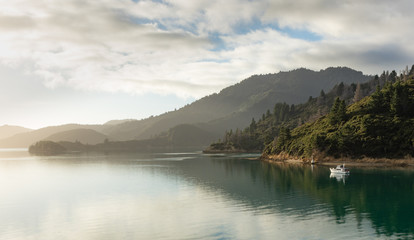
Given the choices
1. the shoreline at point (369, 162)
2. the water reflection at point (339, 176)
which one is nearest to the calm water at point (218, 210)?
the water reflection at point (339, 176)

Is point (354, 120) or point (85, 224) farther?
point (354, 120)

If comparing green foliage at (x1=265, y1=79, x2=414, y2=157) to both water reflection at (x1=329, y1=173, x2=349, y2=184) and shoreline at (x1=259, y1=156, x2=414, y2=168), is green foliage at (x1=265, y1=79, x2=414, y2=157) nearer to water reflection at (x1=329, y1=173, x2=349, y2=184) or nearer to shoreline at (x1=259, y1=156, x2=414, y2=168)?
shoreline at (x1=259, y1=156, x2=414, y2=168)

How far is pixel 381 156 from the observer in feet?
500

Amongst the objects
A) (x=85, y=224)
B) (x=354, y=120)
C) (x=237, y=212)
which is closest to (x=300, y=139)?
(x=354, y=120)

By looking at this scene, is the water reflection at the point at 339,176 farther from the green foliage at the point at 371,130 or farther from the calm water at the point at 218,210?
the green foliage at the point at 371,130

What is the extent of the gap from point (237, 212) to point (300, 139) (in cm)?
14256

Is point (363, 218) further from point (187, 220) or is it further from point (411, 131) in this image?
point (411, 131)

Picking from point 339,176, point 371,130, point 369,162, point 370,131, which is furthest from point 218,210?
point 371,130

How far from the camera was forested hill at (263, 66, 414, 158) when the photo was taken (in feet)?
498

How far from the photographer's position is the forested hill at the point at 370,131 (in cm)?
15175

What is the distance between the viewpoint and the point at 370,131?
160750 millimetres

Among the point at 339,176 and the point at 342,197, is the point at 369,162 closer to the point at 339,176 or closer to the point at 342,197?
the point at 339,176

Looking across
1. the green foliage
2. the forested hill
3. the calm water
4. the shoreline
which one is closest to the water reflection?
the calm water

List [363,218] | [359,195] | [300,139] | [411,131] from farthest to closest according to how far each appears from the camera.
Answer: [300,139] → [411,131] → [359,195] → [363,218]
